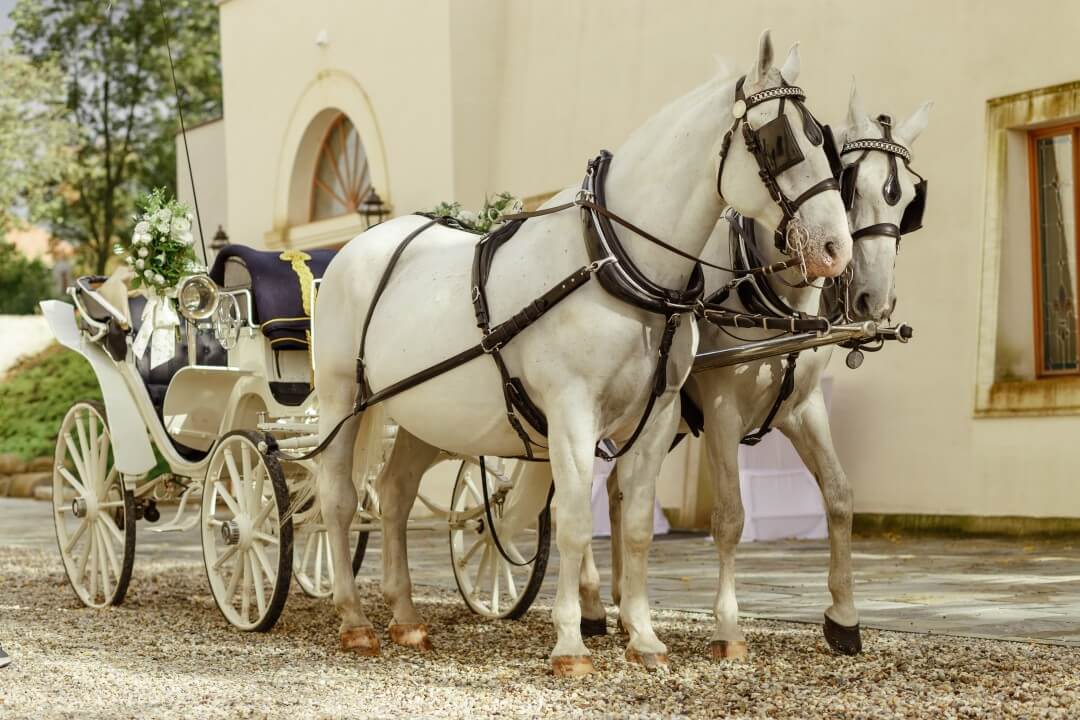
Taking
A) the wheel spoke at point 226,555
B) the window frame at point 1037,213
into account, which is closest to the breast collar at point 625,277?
the wheel spoke at point 226,555

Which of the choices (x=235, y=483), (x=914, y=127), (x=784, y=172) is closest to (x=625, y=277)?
(x=784, y=172)

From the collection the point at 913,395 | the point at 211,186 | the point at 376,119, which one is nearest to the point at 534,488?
the point at 913,395

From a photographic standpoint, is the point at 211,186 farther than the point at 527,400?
Yes

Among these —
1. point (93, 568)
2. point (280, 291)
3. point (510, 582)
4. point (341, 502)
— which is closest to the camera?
point (341, 502)

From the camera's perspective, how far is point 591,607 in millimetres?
6250

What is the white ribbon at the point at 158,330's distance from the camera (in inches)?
310

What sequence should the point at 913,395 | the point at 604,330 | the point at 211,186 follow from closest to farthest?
the point at 604,330
the point at 913,395
the point at 211,186

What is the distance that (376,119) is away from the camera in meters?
14.7

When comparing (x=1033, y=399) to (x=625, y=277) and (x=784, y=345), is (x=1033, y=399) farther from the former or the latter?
(x=625, y=277)

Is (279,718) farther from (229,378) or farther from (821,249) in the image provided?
(229,378)

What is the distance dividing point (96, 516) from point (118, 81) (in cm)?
2221

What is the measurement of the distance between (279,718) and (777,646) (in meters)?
2.15

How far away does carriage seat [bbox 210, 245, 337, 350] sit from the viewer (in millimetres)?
7141

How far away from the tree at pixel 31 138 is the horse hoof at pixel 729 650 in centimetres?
2394
